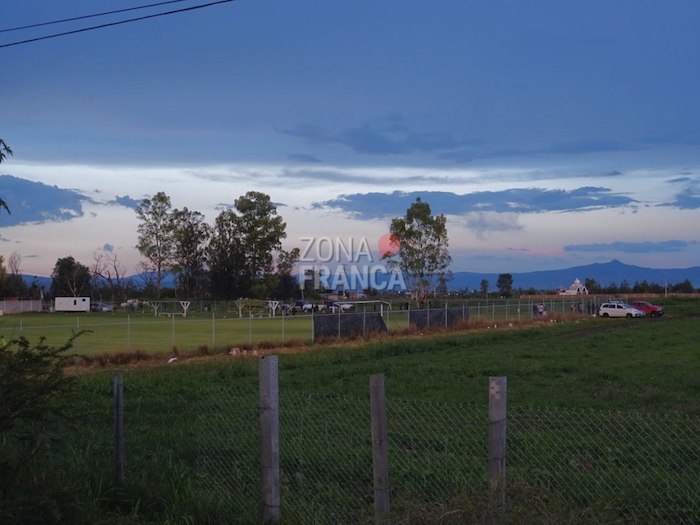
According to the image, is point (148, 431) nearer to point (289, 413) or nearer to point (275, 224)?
point (289, 413)

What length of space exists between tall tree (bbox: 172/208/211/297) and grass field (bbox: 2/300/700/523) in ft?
292

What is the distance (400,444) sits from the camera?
10484 mm

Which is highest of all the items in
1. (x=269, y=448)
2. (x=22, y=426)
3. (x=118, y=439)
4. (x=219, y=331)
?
(x=22, y=426)

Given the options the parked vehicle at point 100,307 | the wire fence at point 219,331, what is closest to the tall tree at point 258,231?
the parked vehicle at point 100,307

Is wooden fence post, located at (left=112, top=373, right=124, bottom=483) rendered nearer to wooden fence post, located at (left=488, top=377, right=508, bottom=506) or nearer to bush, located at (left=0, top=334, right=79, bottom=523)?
bush, located at (left=0, top=334, right=79, bottom=523)

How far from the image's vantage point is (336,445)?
1036 centimetres

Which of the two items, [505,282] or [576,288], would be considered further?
[505,282]

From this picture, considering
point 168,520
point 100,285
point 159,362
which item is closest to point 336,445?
point 168,520

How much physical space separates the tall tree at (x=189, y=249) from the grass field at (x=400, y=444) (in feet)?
292

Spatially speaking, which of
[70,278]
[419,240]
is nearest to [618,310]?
[419,240]

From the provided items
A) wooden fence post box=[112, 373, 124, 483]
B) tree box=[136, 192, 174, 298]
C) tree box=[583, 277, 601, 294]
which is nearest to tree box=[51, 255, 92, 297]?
tree box=[136, 192, 174, 298]

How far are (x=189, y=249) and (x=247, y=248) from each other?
12.4 m

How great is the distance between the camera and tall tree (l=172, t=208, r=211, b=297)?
361ft

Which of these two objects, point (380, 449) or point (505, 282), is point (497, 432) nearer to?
point (380, 449)
